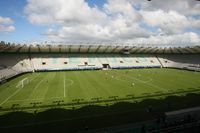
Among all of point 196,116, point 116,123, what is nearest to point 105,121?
point 116,123

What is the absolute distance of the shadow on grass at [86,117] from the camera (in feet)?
61.4

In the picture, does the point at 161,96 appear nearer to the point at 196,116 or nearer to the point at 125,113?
the point at 125,113

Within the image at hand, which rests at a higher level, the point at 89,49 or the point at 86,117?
the point at 89,49

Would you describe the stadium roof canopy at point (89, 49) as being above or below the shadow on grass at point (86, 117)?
above

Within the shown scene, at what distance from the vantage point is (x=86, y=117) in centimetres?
2094

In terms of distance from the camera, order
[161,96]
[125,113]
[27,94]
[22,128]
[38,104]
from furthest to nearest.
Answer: [27,94], [161,96], [38,104], [125,113], [22,128]

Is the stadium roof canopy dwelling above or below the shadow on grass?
above

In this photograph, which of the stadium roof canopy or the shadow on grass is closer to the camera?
the shadow on grass

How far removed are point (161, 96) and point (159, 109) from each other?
687 centimetres

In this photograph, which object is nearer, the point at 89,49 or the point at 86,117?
the point at 86,117

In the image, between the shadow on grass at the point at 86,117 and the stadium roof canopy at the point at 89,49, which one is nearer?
the shadow on grass at the point at 86,117

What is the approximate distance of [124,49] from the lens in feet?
284

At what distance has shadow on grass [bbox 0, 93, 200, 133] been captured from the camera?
61.4 feet

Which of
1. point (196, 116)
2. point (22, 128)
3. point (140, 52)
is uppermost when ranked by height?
point (140, 52)
